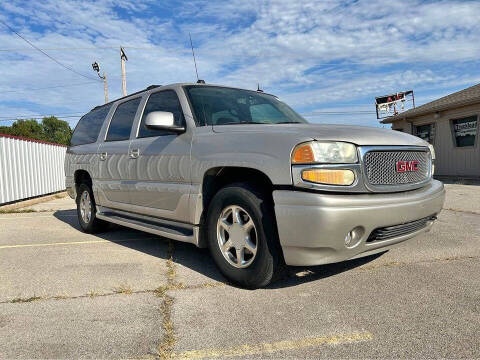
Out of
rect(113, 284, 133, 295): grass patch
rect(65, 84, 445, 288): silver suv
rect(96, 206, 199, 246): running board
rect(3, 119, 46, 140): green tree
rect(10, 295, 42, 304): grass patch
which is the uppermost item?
rect(3, 119, 46, 140): green tree

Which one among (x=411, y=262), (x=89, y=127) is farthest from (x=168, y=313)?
(x=89, y=127)

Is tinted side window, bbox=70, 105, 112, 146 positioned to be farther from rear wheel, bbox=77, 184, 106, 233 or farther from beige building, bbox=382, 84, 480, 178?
beige building, bbox=382, 84, 480, 178

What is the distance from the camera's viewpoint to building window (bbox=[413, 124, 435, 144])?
15.9m

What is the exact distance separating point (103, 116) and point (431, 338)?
4.94 metres

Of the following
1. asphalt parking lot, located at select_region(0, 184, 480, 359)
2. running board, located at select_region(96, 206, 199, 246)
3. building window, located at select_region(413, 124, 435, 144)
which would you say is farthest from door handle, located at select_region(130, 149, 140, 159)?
building window, located at select_region(413, 124, 435, 144)

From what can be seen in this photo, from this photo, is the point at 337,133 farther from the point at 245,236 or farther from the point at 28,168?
the point at 28,168

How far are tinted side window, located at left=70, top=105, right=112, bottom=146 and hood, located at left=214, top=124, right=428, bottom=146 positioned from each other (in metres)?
2.89

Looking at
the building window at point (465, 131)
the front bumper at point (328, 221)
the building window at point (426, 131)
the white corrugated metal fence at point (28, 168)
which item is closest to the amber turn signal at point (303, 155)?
the front bumper at point (328, 221)

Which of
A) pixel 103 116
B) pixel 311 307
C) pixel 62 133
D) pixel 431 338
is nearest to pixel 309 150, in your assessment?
pixel 311 307

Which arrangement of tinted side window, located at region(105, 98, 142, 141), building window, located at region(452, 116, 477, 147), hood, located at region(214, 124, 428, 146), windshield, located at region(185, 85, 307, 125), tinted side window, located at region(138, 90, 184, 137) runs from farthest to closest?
building window, located at region(452, 116, 477, 147)
tinted side window, located at region(105, 98, 142, 141)
tinted side window, located at region(138, 90, 184, 137)
windshield, located at region(185, 85, 307, 125)
hood, located at region(214, 124, 428, 146)

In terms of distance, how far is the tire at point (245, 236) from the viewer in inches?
119

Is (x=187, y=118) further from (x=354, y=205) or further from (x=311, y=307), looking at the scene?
(x=311, y=307)

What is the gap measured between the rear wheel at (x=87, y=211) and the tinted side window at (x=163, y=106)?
1.82m

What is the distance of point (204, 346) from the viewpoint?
90.4 inches
